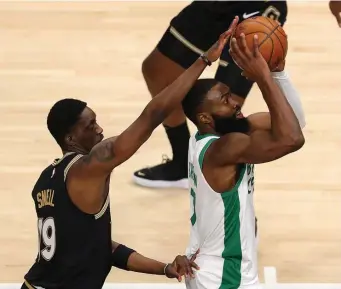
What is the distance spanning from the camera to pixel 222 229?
321cm

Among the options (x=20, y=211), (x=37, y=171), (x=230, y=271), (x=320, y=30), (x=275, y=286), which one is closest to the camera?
(x=230, y=271)

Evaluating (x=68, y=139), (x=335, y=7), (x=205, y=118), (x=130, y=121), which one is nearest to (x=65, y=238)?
(x=68, y=139)

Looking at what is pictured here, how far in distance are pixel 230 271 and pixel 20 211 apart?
211cm

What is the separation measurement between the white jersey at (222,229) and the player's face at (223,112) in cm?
6

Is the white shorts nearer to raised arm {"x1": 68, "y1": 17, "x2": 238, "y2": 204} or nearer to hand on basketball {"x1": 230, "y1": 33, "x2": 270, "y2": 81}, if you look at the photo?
raised arm {"x1": 68, "y1": 17, "x2": 238, "y2": 204}

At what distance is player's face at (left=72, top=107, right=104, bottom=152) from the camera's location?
3307 mm

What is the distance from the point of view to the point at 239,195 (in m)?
3.17

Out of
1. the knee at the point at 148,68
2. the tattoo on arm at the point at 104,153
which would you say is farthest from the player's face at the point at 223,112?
the knee at the point at 148,68

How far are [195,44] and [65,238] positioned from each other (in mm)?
1868

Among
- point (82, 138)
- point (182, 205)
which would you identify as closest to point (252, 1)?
point (182, 205)

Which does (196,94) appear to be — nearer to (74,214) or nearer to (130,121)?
(74,214)

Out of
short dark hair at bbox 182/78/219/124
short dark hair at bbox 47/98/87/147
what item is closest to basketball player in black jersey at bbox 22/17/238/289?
short dark hair at bbox 47/98/87/147

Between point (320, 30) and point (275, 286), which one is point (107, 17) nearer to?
point (320, 30)

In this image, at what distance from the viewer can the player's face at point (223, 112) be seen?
10.3 feet
